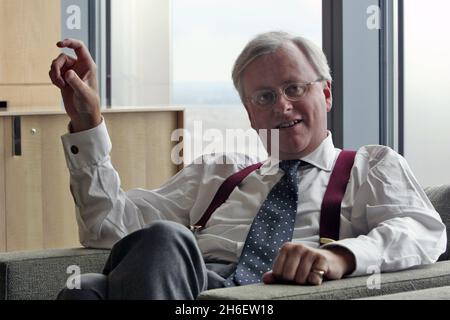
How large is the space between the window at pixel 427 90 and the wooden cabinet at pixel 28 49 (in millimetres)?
1816

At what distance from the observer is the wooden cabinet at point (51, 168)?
4086mm

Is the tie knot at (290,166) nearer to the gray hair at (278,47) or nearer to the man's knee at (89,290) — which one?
the gray hair at (278,47)

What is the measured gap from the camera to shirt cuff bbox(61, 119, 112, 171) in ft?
8.14

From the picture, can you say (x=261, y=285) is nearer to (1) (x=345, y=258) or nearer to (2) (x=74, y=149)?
(1) (x=345, y=258)

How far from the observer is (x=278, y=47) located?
8.47 ft

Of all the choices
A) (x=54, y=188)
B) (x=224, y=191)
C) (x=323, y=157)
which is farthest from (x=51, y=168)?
(x=323, y=157)

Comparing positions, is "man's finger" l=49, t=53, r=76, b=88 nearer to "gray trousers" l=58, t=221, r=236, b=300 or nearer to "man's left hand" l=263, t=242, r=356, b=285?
"gray trousers" l=58, t=221, r=236, b=300

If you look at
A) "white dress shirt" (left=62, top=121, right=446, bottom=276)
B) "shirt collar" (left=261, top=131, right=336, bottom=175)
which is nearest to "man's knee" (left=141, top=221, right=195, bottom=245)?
"white dress shirt" (left=62, top=121, right=446, bottom=276)

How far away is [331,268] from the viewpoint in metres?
2.00

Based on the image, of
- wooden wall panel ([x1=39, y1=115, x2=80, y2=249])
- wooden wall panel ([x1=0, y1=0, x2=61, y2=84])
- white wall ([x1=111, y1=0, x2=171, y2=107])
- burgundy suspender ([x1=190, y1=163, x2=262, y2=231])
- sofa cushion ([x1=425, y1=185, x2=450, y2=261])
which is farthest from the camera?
white wall ([x1=111, y1=0, x2=171, y2=107])

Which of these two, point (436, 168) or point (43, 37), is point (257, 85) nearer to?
point (436, 168)

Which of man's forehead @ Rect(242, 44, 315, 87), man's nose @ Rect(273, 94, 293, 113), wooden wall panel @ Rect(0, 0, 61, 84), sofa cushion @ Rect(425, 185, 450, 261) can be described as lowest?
sofa cushion @ Rect(425, 185, 450, 261)

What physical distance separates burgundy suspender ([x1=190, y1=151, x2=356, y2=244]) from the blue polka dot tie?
84 mm

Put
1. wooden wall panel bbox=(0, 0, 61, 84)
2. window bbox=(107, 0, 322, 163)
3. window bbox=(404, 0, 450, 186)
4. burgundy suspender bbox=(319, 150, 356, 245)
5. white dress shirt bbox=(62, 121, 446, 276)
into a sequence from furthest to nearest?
1. window bbox=(107, 0, 322, 163)
2. wooden wall panel bbox=(0, 0, 61, 84)
3. window bbox=(404, 0, 450, 186)
4. burgundy suspender bbox=(319, 150, 356, 245)
5. white dress shirt bbox=(62, 121, 446, 276)
